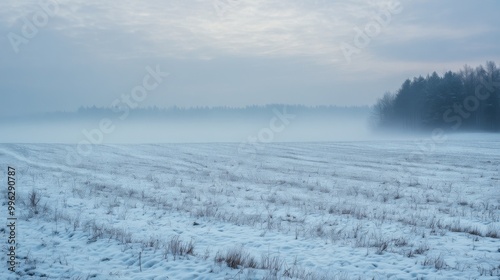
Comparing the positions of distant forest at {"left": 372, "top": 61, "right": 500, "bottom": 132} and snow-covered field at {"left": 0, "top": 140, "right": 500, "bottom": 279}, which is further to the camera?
distant forest at {"left": 372, "top": 61, "right": 500, "bottom": 132}

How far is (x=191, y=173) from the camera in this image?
2564 cm

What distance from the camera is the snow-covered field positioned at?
846cm

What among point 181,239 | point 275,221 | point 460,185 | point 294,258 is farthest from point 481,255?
point 460,185

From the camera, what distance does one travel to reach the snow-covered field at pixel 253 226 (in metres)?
8.46

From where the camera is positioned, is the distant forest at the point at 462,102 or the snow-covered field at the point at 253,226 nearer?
the snow-covered field at the point at 253,226

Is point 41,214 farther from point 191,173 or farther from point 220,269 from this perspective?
point 191,173

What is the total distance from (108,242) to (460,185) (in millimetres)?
18792

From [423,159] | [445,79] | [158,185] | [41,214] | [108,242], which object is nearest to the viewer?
[108,242]

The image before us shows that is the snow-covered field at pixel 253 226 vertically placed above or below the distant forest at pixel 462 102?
below

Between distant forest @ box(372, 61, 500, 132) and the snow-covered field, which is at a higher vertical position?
distant forest @ box(372, 61, 500, 132)

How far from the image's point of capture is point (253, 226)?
12344 millimetres

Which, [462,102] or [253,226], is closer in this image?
[253,226]

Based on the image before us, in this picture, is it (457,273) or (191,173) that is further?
(191,173)

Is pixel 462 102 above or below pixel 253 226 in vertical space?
above
